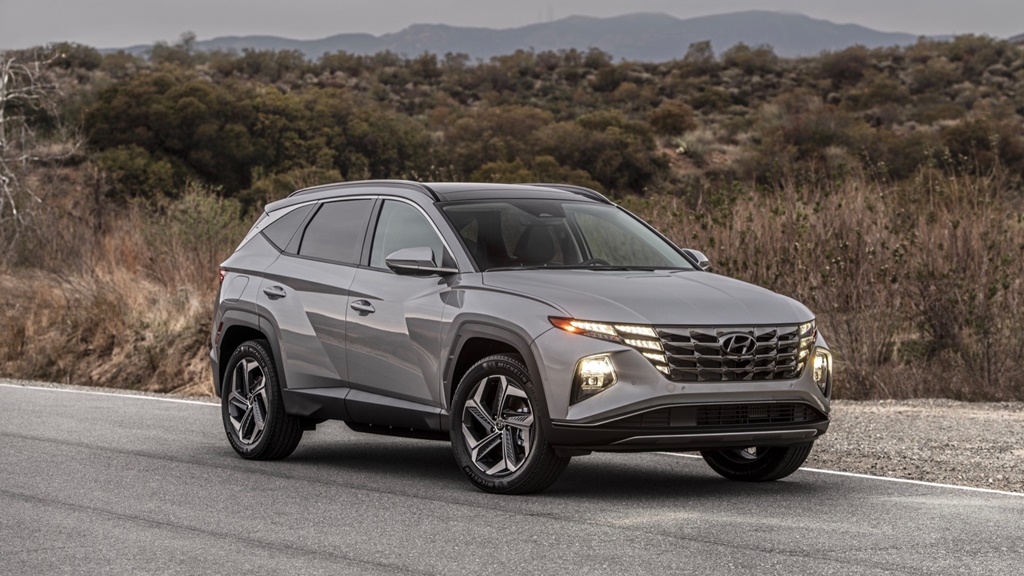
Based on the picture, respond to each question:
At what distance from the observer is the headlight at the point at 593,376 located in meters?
8.07

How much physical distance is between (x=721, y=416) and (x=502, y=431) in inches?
49.3

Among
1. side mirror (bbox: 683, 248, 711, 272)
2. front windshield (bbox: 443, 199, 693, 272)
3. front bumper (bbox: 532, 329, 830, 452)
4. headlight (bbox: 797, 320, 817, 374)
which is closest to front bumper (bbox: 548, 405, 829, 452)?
front bumper (bbox: 532, 329, 830, 452)

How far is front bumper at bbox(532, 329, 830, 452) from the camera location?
26.4ft

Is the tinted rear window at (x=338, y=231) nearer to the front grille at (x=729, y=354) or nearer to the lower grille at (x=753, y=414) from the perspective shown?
the front grille at (x=729, y=354)

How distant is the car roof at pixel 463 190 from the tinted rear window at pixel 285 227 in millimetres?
180

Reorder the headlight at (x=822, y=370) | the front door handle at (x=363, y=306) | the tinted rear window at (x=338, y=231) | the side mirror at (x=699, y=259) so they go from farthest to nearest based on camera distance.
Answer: the tinted rear window at (x=338, y=231)
the side mirror at (x=699, y=259)
the front door handle at (x=363, y=306)
the headlight at (x=822, y=370)

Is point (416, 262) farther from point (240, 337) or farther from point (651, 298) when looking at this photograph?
point (240, 337)

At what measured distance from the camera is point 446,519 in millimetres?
7996

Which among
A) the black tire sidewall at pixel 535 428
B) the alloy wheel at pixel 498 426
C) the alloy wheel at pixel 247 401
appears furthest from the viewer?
the alloy wheel at pixel 247 401

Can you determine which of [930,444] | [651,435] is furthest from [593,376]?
[930,444]

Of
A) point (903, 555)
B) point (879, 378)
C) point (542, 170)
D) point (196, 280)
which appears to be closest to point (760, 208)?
point (879, 378)

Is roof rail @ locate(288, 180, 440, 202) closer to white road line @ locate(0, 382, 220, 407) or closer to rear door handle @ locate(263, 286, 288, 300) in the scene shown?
rear door handle @ locate(263, 286, 288, 300)

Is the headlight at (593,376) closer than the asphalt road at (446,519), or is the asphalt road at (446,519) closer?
the asphalt road at (446,519)

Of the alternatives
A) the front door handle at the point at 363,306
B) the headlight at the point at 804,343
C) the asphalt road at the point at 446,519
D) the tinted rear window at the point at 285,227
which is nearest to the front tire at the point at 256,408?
the asphalt road at the point at 446,519
